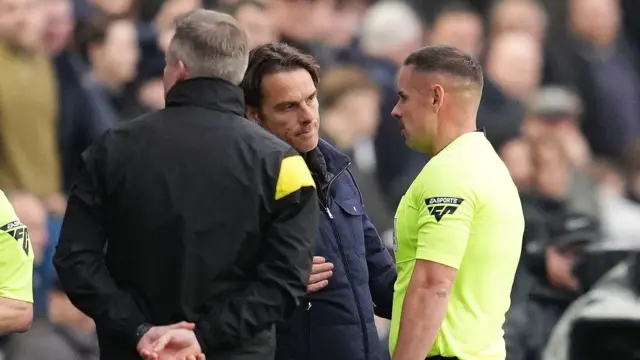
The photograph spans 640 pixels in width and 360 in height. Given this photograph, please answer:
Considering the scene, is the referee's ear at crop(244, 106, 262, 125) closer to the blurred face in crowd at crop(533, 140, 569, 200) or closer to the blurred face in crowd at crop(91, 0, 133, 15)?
the blurred face in crowd at crop(91, 0, 133, 15)

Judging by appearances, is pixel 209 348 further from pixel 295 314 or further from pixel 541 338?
pixel 541 338

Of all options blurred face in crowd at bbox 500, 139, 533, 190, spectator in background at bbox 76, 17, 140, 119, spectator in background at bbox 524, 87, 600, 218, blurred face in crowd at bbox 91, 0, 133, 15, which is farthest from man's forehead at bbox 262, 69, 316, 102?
spectator in background at bbox 524, 87, 600, 218

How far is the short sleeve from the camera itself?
450cm

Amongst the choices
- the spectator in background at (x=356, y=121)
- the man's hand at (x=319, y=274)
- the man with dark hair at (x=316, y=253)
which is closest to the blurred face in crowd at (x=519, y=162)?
the spectator in background at (x=356, y=121)

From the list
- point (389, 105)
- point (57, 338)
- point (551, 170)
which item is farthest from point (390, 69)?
point (57, 338)

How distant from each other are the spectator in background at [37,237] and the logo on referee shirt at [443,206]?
380cm

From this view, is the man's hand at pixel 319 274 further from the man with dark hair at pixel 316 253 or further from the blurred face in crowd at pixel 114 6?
the blurred face in crowd at pixel 114 6

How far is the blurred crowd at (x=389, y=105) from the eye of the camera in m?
8.27

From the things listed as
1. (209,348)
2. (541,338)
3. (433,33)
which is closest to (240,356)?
(209,348)

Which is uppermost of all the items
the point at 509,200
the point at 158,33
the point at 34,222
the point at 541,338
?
the point at 509,200

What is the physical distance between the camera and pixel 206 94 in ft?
14.1

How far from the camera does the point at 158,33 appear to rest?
9117 mm

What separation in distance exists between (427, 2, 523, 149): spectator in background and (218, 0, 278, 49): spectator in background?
1.66 meters

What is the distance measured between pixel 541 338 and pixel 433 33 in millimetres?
3354
